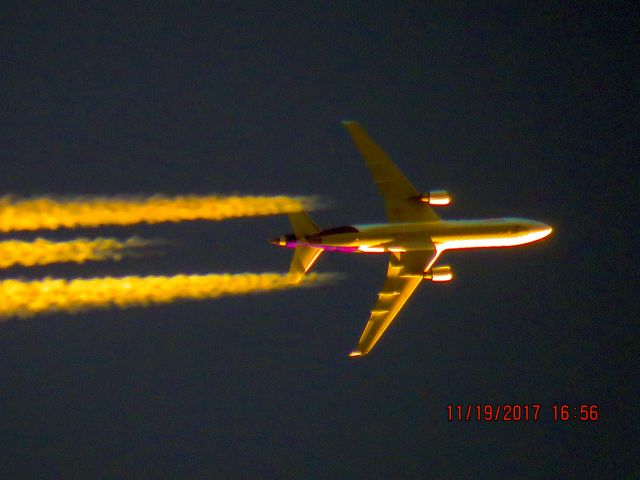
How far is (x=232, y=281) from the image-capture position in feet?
151

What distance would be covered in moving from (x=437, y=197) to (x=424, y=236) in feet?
6.09

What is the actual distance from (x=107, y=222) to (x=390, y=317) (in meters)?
13.2

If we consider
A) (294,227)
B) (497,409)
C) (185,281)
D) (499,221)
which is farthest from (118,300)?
(497,409)

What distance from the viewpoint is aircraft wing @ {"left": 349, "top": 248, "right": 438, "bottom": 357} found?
46.5m

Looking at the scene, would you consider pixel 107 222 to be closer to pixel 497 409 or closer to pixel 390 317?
pixel 390 317

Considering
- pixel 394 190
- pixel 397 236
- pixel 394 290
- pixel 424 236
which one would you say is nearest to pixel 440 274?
pixel 424 236

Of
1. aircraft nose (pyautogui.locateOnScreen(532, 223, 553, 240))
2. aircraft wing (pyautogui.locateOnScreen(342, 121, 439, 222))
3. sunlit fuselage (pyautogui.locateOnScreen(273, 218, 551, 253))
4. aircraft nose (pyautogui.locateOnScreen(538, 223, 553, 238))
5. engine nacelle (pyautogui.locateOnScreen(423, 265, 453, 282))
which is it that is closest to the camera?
sunlit fuselage (pyautogui.locateOnScreen(273, 218, 551, 253))

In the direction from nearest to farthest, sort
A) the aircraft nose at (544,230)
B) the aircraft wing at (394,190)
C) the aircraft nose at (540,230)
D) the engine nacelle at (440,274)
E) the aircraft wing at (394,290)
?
the aircraft wing at (394,190)
the engine nacelle at (440,274)
the aircraft wing at (394,290)
the aircraft nose at (540,230)
the aircraft nose at (544,230)

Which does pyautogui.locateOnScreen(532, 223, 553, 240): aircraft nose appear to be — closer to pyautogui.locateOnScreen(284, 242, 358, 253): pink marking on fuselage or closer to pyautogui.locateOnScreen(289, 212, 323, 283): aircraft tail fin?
pyautogui.locateOnScreen(284, 242, 358, 253): pink marking on fuselage

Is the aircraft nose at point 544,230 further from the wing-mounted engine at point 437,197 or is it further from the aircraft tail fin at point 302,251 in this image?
the aircraft tail fin at point 302,251

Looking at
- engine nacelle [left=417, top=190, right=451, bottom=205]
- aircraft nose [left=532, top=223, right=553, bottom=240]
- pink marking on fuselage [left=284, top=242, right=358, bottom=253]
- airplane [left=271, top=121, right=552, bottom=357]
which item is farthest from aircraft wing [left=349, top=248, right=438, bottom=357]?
aircraft nose [left=532, top=223, right=553, bottom=240]

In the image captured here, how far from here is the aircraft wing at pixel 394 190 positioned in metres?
45.2

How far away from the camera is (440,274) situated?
46.1 metres

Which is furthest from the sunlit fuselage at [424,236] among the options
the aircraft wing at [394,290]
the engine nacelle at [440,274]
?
the aircraft wing at [394,290]
